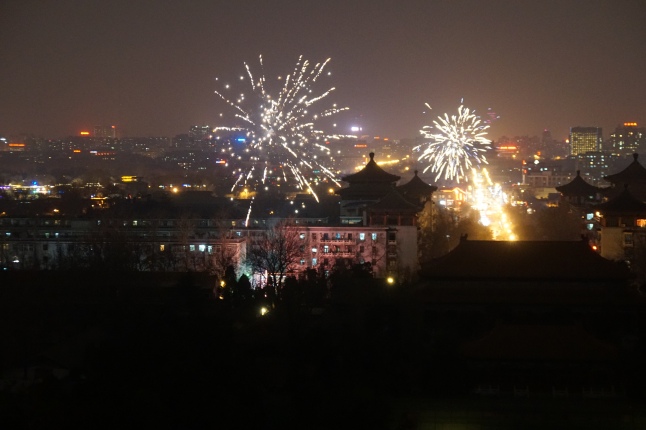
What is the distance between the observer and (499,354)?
14.4 m

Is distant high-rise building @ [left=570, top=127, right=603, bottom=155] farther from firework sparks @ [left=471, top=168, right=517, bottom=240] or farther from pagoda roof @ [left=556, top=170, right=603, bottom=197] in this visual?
pagoda roof @ [left=556, top=170, right=603, bottom=197]

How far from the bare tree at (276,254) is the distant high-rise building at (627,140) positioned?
82.2 metres

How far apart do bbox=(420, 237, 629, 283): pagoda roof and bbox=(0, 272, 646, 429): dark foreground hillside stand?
67 cm

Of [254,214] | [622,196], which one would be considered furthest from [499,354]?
[254,214]

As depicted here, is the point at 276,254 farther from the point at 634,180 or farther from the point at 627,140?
the point at 627,140

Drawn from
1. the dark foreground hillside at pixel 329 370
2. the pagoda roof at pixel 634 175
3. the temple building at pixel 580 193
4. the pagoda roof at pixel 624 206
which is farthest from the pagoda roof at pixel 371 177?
the dark foreground hillside at pixel 329 370

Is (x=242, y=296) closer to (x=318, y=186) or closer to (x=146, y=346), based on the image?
(x=146, y=346)

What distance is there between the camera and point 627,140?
357ft

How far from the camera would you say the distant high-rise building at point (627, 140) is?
107 meters

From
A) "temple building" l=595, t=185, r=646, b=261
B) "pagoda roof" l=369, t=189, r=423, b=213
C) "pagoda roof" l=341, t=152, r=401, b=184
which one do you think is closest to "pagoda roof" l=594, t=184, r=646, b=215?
"temple building" l=595, t=185, r=646, b=261

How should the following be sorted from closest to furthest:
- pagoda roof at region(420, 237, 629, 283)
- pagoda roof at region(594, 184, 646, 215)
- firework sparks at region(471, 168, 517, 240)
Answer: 1. pagoda roof at region(420, 237, 629, 283)
2. pagoda roof at region(594, 184, 646, 215)
3. firework sparks at region(471, 168, 517, 240)

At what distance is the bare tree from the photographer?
2196 cm

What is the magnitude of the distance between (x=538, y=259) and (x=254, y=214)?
57.3 ft

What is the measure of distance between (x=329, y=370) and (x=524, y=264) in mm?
4179
